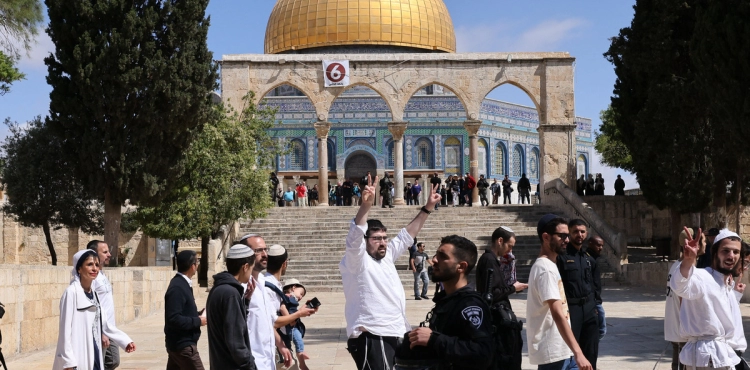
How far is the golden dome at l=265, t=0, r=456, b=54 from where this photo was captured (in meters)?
40.3

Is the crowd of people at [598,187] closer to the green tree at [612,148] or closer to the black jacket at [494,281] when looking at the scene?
the green tree at [612,148]

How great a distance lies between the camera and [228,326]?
4.93 m

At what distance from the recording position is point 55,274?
37.4ft

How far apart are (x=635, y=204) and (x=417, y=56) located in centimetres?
790

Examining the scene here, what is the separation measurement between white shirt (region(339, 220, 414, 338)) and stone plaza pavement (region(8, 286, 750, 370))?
2.71 meters

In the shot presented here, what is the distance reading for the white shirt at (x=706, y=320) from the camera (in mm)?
5477

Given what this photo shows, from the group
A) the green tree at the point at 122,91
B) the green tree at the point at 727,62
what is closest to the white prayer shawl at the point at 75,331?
the green tree at the point at 122,91

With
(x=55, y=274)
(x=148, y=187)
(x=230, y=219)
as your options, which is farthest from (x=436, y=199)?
(x=230, y=219)

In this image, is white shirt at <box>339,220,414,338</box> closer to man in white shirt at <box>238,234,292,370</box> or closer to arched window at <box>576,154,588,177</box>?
man in white shirt at <box>238,234,292,370</box>

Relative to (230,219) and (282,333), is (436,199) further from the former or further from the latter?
(230,219)

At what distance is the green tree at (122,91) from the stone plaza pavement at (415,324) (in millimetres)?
2668

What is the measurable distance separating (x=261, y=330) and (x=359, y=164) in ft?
142

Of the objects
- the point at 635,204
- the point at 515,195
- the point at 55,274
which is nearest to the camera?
the point at 55,274

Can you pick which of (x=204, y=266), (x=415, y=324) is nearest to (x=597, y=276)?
(x=415, y=324)
